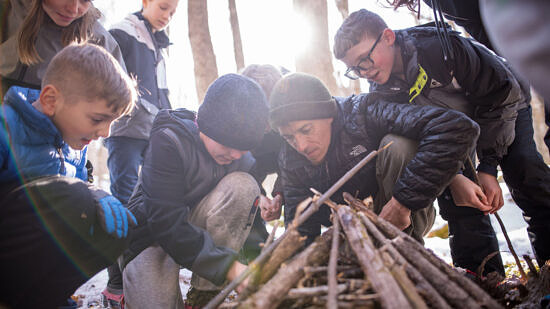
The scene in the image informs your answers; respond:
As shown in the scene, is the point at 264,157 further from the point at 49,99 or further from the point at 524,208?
the point at 524,208

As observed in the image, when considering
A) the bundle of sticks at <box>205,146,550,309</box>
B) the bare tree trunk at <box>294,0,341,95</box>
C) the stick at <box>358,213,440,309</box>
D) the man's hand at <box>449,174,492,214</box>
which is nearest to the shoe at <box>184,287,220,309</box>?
the bundle of sticks at <box>205,146,550,309</box>

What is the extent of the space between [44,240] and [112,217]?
0.29 metres

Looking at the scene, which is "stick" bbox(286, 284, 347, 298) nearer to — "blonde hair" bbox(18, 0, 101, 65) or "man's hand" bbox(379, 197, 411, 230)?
"man's hand" bbox(379, 197, 411, 230)

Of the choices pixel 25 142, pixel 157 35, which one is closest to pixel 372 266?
pixel 25 142

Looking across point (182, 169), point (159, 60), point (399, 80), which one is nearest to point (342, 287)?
point (182, 169)

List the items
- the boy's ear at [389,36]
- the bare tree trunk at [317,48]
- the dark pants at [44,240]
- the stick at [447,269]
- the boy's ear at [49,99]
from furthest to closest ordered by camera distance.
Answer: the bare tree trunk at [317,48], the boy's ear at [389,36], the boy's ear at [49,99], the dark pants at [44,240], the stick at [447,269]

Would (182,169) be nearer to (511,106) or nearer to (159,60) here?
(159,60)

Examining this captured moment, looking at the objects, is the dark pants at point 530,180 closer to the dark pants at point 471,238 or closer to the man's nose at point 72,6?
the dark pants at point 471,238

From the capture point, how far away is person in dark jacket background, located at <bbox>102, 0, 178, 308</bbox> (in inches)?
106

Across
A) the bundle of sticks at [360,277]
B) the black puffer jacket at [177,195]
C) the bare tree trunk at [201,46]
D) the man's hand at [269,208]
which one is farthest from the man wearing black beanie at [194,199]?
the bare tree trunk at [201,46]

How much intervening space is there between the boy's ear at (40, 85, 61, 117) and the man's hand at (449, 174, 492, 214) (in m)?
2.43

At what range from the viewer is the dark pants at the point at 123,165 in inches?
106

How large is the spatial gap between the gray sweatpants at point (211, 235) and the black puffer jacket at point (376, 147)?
17.3 inches

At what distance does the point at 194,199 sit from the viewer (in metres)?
2.09
